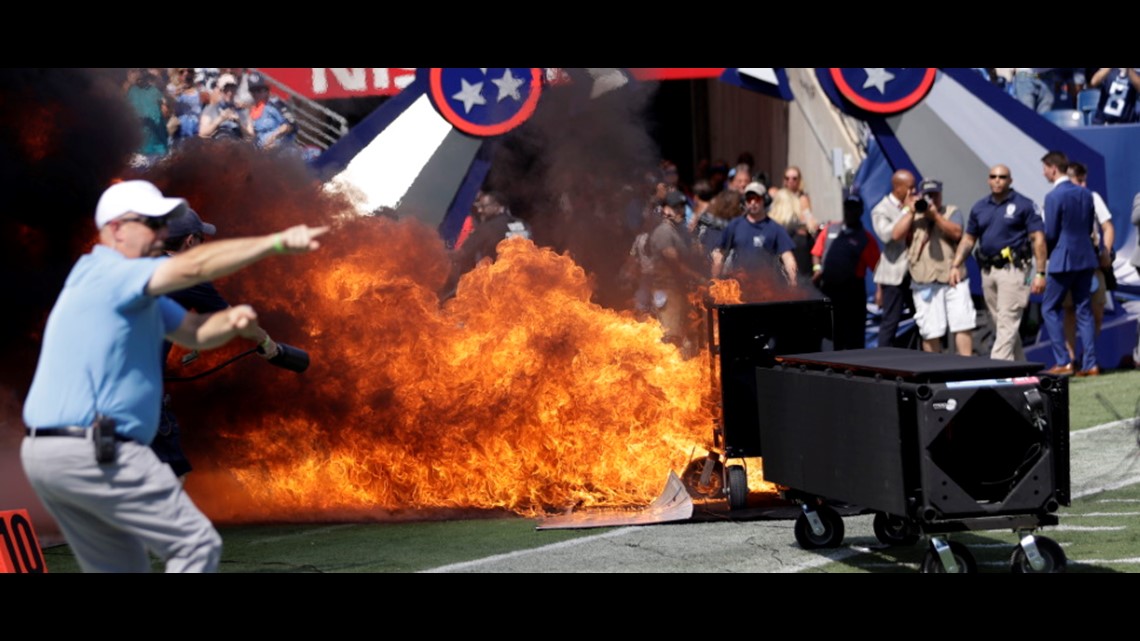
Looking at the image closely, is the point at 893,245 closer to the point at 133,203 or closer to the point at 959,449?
the point at 959,449

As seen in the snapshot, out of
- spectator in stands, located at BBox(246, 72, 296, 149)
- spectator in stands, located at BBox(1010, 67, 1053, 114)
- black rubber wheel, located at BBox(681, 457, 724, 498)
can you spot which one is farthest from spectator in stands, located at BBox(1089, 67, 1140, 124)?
black rubber wheel, located at BBox(681, 457, 724, 498)

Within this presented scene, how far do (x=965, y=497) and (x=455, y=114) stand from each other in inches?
341

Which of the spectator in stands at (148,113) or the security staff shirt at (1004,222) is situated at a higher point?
the spectator in stands at (148,113)

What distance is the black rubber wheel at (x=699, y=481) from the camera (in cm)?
974

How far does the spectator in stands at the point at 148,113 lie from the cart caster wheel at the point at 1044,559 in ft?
22.2

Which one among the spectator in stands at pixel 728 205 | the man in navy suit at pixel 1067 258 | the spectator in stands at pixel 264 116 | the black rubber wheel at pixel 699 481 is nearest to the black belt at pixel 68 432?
the black rubber wheel at pixel 699 481

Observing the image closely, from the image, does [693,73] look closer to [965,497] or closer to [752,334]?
[752,334]

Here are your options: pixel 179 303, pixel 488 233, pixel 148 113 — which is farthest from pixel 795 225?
pixel 179 303

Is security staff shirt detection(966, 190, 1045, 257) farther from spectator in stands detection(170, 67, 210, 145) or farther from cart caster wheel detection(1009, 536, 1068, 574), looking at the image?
spectator in stands detection(170, 67, 210, 145)

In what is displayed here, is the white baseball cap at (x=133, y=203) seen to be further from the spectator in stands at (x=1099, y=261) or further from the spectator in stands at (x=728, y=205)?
the spectator in stands at (x=1099, y=261)

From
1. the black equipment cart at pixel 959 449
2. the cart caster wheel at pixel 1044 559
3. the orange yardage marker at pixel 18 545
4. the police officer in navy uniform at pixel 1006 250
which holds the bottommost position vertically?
the cart caster wheel at pixel 1044 559

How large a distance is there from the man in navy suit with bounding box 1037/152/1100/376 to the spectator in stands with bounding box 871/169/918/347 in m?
1.68
